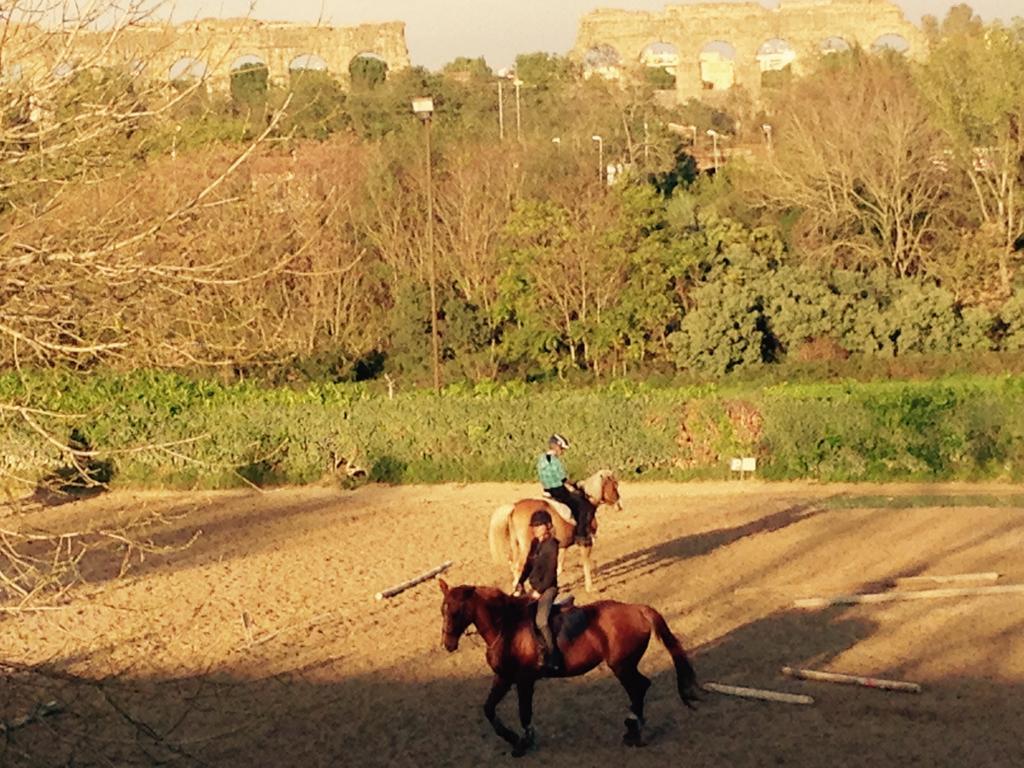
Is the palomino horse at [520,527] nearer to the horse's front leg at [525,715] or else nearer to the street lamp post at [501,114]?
the horse's front leg at [525,715]

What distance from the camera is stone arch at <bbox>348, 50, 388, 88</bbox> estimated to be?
214 feet

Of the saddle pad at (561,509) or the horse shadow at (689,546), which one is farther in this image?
the horse shadow at (689,546)

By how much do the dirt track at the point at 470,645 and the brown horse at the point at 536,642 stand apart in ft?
1.41

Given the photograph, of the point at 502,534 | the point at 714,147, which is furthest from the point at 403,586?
the point at 714,147

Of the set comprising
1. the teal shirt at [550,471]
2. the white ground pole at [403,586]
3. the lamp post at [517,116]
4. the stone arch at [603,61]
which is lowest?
the white ground pole at [403,586]

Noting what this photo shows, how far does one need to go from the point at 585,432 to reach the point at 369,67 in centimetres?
4373

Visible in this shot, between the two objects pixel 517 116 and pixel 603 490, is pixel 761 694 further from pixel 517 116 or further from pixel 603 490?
pixel 517 116

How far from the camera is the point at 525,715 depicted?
11375 millimetres

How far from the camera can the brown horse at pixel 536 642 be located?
11.1m

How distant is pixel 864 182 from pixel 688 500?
75.8 ft

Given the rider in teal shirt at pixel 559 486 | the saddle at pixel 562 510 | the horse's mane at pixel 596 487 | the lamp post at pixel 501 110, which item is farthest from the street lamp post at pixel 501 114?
the saddle at pixel 562 510

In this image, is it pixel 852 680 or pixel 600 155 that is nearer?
pixel 852 680

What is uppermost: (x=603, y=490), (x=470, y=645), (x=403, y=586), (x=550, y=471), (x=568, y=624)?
(x=550, y=471)

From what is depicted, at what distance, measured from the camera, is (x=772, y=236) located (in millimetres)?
43719
